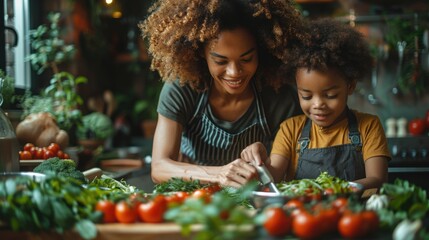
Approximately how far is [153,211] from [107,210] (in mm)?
123

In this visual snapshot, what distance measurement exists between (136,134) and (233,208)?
186 inches

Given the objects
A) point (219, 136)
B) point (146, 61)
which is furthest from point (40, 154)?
point (146, 61)

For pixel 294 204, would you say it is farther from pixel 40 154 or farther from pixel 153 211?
pixel 40 154

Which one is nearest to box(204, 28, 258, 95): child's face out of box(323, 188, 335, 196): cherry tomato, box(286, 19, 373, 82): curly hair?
box(286, 19, 373, 82): curly hair

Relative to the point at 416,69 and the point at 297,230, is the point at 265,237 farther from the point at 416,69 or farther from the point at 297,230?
the point at 416,69

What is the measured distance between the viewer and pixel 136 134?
5.90 meters

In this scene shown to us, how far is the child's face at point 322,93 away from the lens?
205 cm

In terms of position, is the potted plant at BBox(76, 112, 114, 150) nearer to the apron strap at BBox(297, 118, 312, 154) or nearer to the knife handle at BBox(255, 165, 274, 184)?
the apron strap at BBox(297, 118, 312, 154)

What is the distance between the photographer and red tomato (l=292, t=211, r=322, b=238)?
1.22 m

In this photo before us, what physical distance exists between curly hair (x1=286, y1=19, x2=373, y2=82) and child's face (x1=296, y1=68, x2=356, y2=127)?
1.1 inches

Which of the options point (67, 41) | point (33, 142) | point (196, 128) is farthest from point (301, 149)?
point (67, 41)

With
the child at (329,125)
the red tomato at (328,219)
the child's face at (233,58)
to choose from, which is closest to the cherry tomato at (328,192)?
the red tomato at (328,219)

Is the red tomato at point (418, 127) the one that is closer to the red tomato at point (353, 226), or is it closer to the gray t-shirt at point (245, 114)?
the gray t-shirt at point (245, 114)

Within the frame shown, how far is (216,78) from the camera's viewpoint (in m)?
2.26
